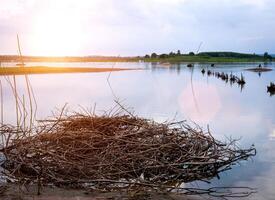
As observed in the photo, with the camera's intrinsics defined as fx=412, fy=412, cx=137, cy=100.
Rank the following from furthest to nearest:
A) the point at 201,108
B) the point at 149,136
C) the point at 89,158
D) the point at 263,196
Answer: the point at 201,108, the point at 149,136, the point at 89,158, the point at 263,196

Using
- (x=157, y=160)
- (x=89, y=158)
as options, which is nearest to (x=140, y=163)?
(x=157, y=160)

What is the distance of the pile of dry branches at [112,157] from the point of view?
22.2 ft

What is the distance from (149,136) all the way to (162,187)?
2.11 meters

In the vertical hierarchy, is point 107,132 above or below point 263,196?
above

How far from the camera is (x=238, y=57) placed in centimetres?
13950

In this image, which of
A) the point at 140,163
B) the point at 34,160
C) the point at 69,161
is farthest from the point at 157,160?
the point at 34,160

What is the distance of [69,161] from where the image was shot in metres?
7.07

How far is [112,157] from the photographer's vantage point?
23.9 feet

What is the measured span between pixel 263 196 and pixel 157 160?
6.13 feet

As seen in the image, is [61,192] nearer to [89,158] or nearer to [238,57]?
[89,158]

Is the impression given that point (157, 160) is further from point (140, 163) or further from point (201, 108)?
point (201, 108)

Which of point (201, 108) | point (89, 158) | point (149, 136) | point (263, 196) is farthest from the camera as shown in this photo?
point (201, 108)

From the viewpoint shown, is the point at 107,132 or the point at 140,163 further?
the point at 107,132

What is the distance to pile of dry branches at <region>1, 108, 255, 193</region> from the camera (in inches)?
266
